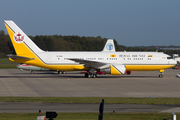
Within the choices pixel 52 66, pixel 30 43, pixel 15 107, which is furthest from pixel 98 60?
pixel 15 107

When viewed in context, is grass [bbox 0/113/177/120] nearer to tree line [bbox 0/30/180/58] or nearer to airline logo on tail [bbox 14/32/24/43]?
airline logo on tail [bbox 14/32/24/43]

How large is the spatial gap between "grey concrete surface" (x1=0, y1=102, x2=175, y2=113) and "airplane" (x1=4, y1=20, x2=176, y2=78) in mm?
22433

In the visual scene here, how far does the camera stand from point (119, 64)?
43562mm

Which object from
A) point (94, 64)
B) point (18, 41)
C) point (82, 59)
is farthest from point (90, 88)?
point (18, 41)

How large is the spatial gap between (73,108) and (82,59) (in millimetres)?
25639

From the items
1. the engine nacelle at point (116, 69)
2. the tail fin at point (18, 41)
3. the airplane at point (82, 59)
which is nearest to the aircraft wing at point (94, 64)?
the airplane at point (82, 59)

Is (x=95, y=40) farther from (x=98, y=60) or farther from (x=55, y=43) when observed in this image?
(x=98, y=60)

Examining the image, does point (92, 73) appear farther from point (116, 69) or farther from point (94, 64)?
point (116, 69)

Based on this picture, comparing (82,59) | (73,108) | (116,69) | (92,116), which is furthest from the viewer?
(82,59)

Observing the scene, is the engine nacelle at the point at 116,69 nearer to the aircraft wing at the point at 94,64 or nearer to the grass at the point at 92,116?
the aircraft wing at the point at 94,64

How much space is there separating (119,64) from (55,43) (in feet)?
228

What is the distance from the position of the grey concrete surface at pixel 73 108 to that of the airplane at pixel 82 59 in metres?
22.4

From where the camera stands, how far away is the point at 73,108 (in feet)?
59.1

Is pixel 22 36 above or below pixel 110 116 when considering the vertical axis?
above
